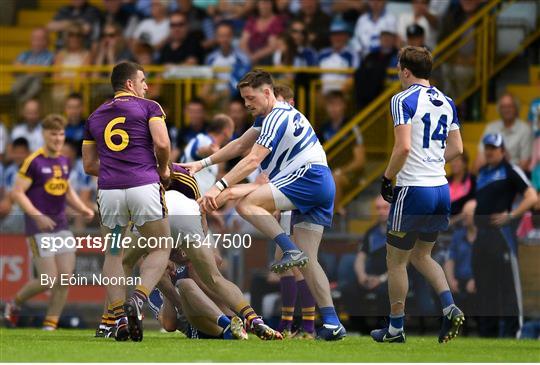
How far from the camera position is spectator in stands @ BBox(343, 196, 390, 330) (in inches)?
607

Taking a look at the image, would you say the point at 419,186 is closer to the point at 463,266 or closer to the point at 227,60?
the point at 463,266

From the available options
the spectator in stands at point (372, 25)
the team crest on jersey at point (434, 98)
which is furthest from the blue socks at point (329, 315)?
the spectator in stands at point (372, 25)

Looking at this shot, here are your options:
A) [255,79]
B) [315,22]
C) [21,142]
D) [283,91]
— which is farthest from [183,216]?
[315,22]

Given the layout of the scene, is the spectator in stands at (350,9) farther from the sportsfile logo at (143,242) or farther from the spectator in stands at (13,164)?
the sportsfile logo at (143,242)

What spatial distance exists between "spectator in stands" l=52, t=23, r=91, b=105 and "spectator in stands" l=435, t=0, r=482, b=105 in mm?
5382

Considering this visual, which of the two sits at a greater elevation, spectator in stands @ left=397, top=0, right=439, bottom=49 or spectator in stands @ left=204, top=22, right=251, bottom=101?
spectator in stands @ left=397, top=0, right=439, bottom=49

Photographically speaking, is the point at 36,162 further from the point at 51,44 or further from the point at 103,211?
the point at 51,44

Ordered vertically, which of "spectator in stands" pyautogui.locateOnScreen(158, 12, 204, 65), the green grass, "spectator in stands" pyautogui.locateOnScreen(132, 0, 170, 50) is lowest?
the green grass

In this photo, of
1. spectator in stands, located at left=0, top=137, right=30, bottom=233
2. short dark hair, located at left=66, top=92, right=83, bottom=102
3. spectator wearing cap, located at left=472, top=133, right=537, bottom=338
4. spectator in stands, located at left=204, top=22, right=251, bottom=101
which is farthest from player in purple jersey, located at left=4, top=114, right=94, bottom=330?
spectator in stands, located at left=204, top=22, right=251, bottom=101

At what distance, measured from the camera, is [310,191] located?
42.5 feet

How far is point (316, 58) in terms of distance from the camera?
67.5 feet

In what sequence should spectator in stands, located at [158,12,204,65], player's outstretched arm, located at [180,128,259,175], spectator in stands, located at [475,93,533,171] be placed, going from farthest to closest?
1. spectator in stands, located at [158,12,204,65]
2. spectator in stands, located at [475,93,533,171]
3. player's outstretched arm, located at [180,128,259,175]

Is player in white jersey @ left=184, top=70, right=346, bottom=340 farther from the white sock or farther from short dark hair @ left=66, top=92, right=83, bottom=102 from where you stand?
short dark hair @ left=66, top=92, right=83, bottom=102

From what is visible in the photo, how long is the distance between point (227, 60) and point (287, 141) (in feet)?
27.3
